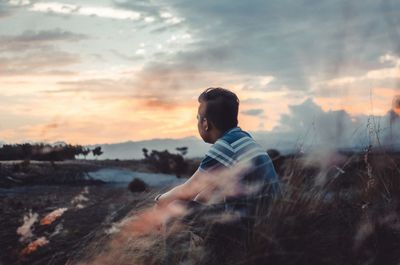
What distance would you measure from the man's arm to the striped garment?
5cm

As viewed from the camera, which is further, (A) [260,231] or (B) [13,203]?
(B) [13,203]

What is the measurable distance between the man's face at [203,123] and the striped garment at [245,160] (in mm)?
287

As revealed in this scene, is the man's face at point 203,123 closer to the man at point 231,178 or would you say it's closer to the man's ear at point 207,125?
the man's ear at point 207,125

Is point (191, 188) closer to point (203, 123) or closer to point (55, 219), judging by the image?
point (203, 123)

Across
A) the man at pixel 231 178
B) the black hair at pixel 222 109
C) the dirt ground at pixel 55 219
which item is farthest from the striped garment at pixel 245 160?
the dirt ground at pixel 55 219

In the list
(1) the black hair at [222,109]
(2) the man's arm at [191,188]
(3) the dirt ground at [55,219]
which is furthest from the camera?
(3) the dirt ground at [55,219]

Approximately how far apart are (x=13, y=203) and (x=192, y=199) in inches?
197

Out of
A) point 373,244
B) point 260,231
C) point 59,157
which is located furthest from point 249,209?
point 59,157

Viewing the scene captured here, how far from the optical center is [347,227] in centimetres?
354

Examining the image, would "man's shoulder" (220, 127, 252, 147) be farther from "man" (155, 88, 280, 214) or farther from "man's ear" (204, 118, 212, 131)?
"man's ear" (204, 118, 212, 131)

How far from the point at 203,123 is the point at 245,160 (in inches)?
21.3

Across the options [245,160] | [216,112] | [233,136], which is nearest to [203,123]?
[216,112]

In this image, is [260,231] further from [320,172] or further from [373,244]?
[320,172]

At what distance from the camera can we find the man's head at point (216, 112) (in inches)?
148
